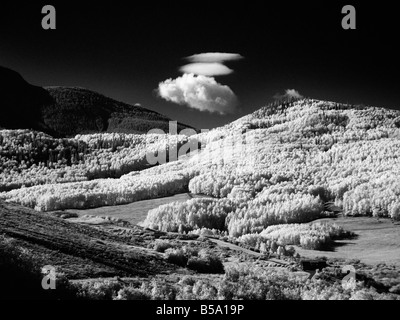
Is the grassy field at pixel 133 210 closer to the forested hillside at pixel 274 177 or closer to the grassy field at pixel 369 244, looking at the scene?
the forested hillside at pixel 274 177

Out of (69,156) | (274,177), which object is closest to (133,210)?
(274,177)

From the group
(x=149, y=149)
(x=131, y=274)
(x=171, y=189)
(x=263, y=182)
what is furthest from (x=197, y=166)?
(x=131, y=274)

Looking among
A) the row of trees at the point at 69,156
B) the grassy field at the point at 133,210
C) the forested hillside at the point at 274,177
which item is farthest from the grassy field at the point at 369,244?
the row of trees at the point at 69,156

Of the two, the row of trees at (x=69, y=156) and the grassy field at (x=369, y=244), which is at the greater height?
the row of trees at (x=69, y=156)

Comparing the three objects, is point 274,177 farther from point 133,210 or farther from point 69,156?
point 69,156

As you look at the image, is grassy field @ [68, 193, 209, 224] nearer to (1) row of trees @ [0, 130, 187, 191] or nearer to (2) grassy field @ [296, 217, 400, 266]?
(2) grassy field @ [296, 217, 400, 266]

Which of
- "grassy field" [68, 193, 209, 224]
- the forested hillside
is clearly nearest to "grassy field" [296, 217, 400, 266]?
the forested hillside
